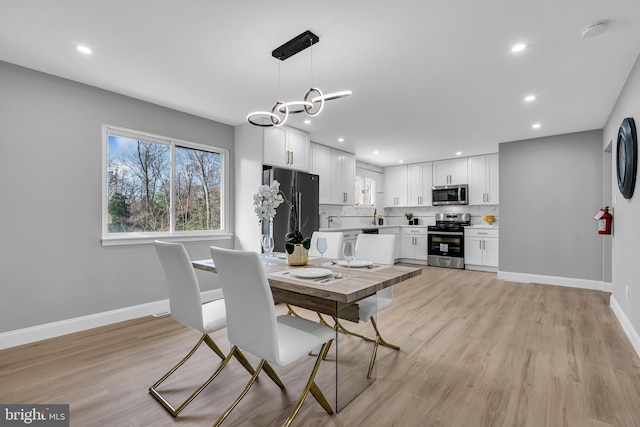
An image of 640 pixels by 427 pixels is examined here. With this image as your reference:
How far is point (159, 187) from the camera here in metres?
3.67

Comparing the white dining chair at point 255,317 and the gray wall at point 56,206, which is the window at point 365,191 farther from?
the white dining chair at point 255,317

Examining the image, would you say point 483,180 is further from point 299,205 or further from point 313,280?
point 313,280

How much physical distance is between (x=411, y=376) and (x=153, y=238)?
3.06 m

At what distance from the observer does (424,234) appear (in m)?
6.91

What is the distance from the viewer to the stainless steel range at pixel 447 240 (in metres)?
6.36

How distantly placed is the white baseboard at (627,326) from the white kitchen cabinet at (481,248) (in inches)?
93.0

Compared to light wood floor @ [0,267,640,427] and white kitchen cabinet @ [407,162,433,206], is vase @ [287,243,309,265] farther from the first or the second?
white kitchen cabinet @ [407,162,433,206]

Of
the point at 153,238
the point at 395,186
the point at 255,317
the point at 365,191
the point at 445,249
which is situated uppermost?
the point at 395,186

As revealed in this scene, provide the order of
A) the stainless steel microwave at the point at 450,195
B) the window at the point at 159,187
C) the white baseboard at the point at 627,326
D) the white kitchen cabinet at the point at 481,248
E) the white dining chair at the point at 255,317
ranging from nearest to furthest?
the white dining chair at the point at 255,317
the white baseboard at the point at 627,326
the window at the point at 159,187
the white kitchen cabinet at the point at 481,248
the stainless steel microwave at the point at 450,195

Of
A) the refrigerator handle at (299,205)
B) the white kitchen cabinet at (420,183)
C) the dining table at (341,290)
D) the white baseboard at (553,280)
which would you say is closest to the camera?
the dining table at (341,290)

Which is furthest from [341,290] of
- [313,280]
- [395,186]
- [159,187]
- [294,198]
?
[395,186]

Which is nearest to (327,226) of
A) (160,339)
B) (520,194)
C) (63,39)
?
(520,194)

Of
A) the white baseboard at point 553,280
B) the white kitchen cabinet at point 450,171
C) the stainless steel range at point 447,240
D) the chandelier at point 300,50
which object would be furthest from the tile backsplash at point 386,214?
the chandelier at point 300,50

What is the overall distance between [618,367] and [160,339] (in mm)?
3728
